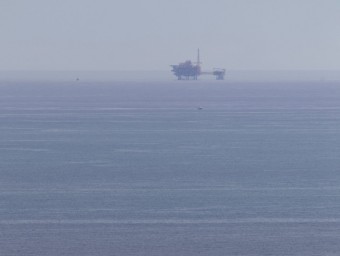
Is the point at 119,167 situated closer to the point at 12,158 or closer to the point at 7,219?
the point at 12,158

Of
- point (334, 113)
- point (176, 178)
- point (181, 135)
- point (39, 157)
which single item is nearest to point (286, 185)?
point (176, 178)

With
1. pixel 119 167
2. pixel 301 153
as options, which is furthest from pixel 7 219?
pixel 301 153

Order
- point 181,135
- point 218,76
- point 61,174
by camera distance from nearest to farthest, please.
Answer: point 61,174 < point 181,135 < point 218,76

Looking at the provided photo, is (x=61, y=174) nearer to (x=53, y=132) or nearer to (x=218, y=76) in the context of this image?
(x=53, y=132)

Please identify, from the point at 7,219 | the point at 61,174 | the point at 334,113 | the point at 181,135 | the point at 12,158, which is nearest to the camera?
the point at 7,219

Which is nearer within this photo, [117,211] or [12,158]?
[117,211]

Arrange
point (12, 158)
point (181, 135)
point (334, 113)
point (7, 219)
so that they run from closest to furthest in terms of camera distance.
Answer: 1. point (7, 219)
2. point (12, 158)
3. point (181, 135)
4. point (334, 113)
